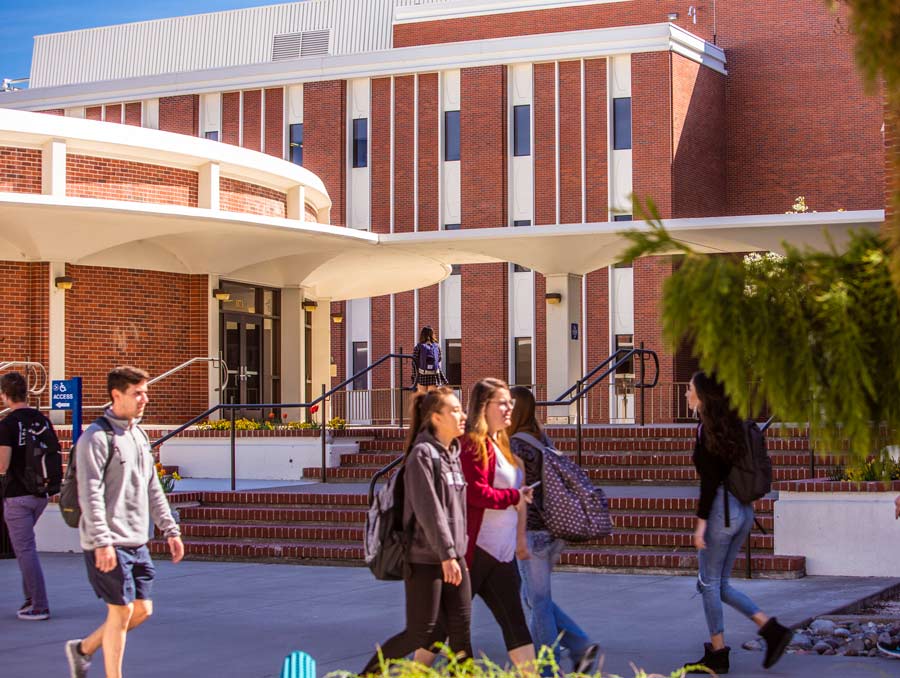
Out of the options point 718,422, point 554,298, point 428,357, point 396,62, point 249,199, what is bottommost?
point 718,422

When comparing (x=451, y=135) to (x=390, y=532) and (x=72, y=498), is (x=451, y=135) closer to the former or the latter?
(x=72, y=498)

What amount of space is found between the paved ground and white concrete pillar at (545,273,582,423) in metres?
12.2

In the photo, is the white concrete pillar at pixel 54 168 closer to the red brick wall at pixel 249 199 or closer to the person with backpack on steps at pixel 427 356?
the red brick wall at pixel 249 199

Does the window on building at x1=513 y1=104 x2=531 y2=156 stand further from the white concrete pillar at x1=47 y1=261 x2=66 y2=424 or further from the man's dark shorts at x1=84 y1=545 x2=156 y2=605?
the man's dark shorts at x1=84 y1=545 x2=156 y2=605

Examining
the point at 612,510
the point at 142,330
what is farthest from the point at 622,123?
the point at 612,510

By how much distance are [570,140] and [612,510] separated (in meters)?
28.7

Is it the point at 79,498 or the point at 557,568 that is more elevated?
the point at 79,498

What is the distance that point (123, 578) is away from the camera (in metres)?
6.59

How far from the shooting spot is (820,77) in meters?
43.4

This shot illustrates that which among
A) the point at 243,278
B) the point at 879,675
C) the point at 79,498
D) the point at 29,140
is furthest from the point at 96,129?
the point at 879,675

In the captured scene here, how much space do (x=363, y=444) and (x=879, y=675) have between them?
38.2 feet

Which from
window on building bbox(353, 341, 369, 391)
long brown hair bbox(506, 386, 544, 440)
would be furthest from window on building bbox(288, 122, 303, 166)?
long brown hair bbox(506, 386, 544, 440)

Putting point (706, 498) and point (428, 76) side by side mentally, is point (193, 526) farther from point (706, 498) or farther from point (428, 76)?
point (428, 76)

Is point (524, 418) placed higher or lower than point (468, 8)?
lower
